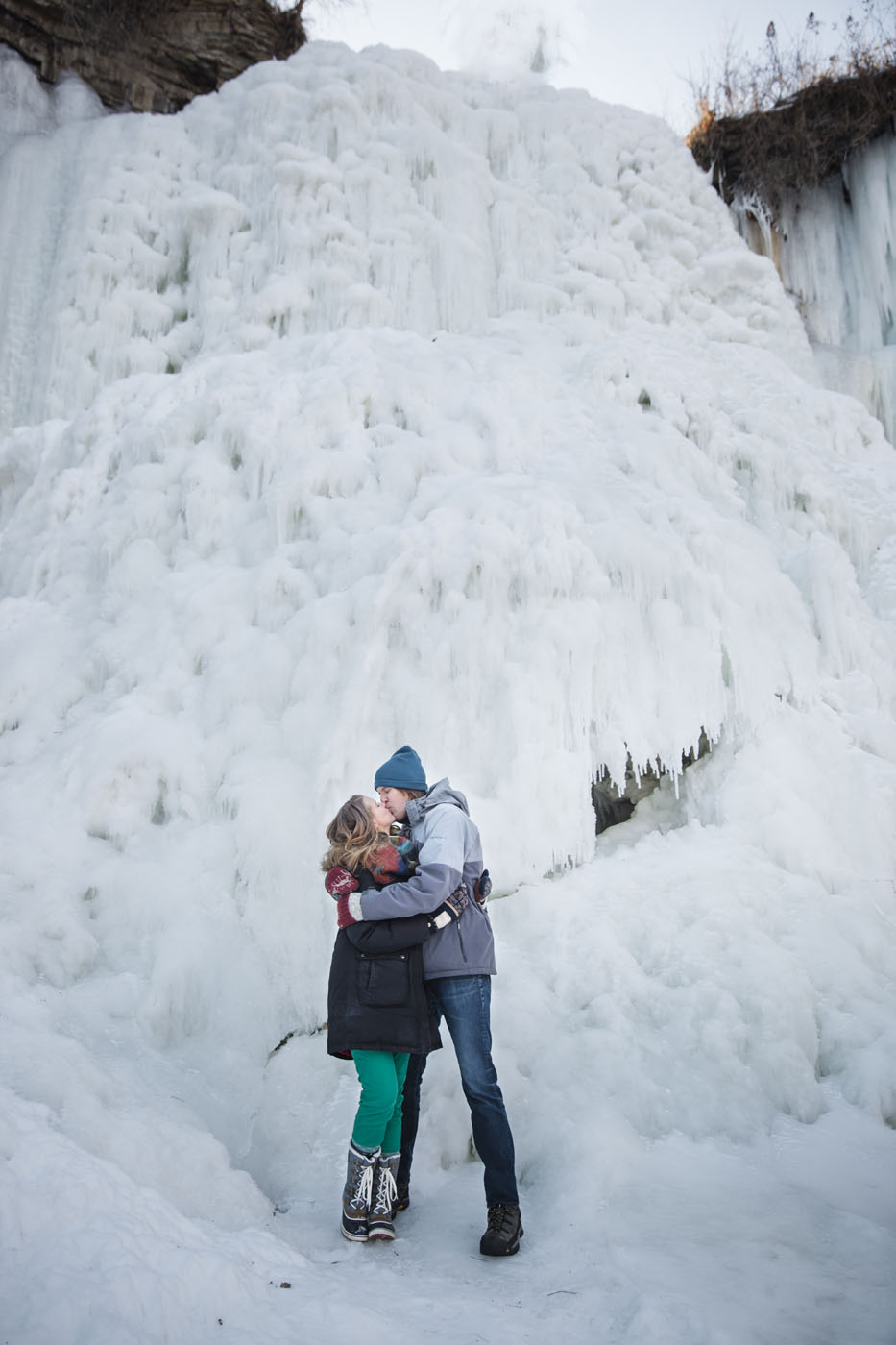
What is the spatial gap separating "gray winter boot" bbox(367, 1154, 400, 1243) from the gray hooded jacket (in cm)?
A: 60

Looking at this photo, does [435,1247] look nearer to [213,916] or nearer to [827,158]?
[213,916]

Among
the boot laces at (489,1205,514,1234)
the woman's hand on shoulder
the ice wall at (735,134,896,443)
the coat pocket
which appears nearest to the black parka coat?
the coat pocket

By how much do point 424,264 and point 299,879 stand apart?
5484 mm

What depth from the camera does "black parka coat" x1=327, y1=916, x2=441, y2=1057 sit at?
8.29 feet

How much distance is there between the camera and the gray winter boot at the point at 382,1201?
2479 millimetres

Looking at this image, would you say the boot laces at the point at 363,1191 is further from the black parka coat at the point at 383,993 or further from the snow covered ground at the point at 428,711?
the black parka coat at the point at 383,993

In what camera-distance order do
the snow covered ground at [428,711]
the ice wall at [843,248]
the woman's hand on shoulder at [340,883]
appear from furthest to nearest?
the ice wall at [843,248] < the woman's hand on shoulder at [340,883] < the snow covered ground at [428,711]

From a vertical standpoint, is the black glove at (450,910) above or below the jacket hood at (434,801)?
below

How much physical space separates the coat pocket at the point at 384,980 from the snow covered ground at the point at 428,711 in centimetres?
68

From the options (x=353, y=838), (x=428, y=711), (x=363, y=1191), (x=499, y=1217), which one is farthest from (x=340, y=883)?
(x=428, y=711)

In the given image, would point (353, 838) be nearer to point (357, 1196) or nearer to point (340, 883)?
point (340, 883)

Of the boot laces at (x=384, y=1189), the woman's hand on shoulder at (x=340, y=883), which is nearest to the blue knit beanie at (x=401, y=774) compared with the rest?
the woman's hand on shoulder at (x=340, y=883)

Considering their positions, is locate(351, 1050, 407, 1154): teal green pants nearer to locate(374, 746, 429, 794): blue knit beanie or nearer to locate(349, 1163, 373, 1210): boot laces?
locate(349, 1163, 373, 1210): boot laces

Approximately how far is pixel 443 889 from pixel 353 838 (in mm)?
339
